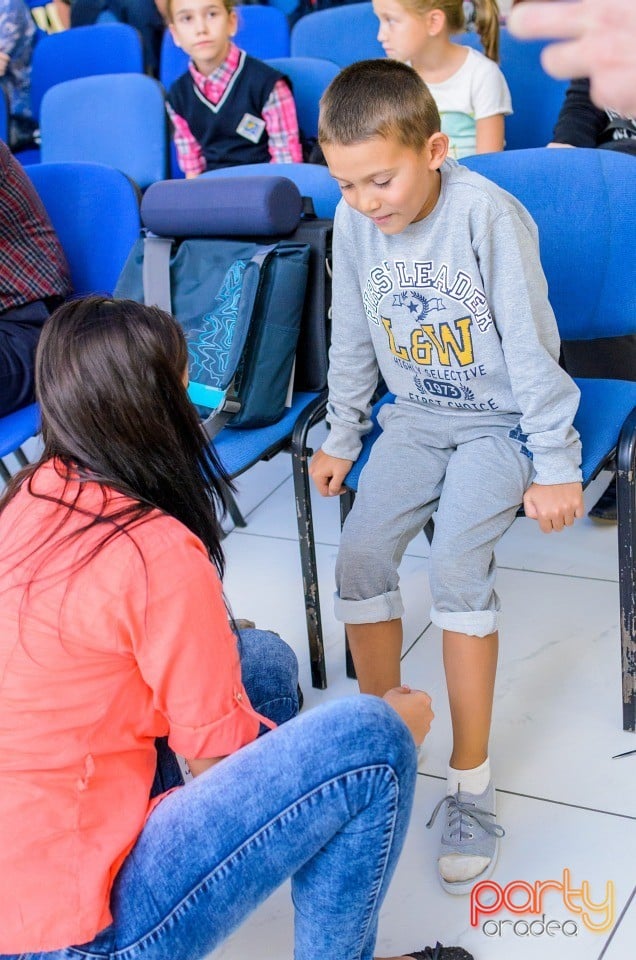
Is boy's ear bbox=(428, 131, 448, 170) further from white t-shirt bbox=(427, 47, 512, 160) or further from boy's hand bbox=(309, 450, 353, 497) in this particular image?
white t-shirt bbox=(427, 47, 512, 160)

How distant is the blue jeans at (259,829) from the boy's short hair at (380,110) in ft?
2.64

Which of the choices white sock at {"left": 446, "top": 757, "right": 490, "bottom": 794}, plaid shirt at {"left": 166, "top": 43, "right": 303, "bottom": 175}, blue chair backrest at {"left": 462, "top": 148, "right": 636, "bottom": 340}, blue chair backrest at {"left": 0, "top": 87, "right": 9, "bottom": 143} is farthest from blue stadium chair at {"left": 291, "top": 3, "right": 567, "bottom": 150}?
white sock at {"left": 446, "top": 757, "right": 490, "bottom": 794}

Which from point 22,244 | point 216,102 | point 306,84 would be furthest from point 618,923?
point 216,102

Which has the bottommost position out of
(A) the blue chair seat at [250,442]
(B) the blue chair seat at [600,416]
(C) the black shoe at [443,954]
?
(C) the black shoe at [443,954]

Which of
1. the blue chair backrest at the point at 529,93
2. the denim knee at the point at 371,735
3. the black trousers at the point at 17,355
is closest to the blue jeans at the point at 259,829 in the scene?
the denim knee at the point at 371,735

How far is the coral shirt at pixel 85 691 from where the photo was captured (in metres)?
0.90

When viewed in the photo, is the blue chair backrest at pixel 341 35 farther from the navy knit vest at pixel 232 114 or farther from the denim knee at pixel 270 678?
the denim knee at pixel 270 678

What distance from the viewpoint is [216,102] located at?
112 inches

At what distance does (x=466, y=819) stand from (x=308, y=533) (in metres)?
0.52

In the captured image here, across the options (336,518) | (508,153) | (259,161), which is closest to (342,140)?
(508,153)

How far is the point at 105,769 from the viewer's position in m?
0.95

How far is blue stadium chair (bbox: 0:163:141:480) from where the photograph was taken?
209cm

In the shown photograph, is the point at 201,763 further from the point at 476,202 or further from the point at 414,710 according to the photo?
the point at 476,202

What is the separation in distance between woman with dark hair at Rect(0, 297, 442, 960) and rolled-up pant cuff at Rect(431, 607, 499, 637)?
37 cm
